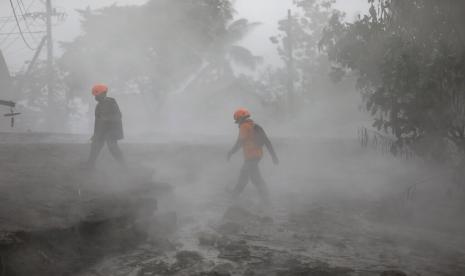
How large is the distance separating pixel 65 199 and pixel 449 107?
5849 millimetres

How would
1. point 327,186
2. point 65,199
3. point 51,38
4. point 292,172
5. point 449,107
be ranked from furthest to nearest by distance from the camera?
point 51,38 < point 292,172 < point 327,186 < point 449,107 < point 65,199

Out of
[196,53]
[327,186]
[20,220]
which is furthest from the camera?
[196,53]

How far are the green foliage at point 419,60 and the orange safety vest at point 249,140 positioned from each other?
2092 millimetres

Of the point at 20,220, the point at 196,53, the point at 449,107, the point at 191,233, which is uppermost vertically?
the point at 196,53

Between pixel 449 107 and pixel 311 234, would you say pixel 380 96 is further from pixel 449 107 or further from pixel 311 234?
pixel 311 234

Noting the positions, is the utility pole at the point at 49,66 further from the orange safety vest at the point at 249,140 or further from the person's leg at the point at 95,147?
the orange safety vest at the point at 249,140

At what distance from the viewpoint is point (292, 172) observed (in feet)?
41.9

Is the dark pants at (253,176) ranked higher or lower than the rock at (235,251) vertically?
higher

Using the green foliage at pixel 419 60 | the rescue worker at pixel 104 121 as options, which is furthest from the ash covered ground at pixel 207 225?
the green foliage at pixel 419 60

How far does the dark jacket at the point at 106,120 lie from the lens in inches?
290

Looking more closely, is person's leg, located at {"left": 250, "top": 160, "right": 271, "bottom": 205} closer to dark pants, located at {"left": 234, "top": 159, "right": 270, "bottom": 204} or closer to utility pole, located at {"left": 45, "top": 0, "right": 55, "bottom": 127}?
dark pants, located at {"left": 234, "top": 159, "right": 270, "bottom": 204}

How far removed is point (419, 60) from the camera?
7008 mm

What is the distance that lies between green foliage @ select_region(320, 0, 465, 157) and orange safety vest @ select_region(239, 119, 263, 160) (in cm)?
209

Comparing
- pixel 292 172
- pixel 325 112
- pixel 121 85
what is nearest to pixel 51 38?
pixel 121 85
